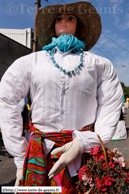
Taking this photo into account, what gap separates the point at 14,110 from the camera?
121cm

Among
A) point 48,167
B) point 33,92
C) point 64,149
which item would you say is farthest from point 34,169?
point 33,92

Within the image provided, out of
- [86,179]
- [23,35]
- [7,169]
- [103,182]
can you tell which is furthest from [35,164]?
[23,35]

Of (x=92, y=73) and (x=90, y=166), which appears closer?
(x=90, y=166)

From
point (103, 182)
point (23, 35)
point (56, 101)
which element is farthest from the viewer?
point (23, 35)

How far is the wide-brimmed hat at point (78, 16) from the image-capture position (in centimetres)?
153

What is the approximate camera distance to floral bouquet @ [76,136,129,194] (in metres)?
1.05

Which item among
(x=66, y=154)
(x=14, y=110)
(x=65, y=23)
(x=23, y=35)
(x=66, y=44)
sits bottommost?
(x=66, y=154)

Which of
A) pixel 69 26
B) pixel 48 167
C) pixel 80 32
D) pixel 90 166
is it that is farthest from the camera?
pixel 80 32

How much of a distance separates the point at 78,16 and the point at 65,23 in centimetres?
17

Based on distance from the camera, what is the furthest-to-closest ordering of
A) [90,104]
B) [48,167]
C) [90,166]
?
[90,104] → [48,167] → [90,166]

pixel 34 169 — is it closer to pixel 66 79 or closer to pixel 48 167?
pixel 48 167

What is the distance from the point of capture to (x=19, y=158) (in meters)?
1.19

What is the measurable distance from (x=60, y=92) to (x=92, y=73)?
30cm

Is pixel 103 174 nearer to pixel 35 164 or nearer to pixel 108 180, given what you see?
pixel 108 180
